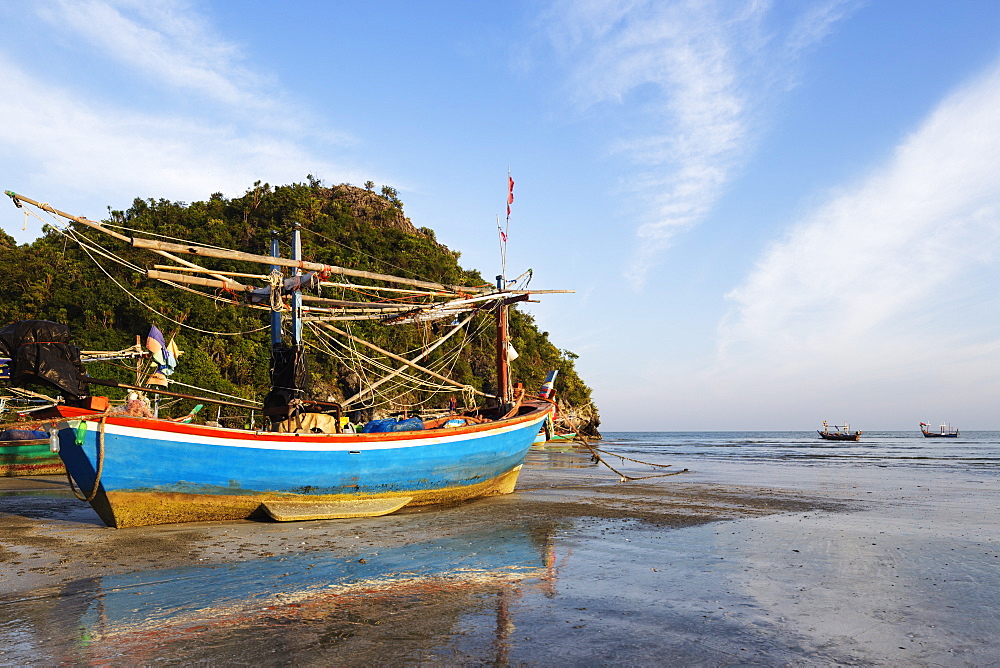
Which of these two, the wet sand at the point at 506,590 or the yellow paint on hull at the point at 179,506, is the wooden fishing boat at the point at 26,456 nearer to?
the wet sand at the point at 506,590

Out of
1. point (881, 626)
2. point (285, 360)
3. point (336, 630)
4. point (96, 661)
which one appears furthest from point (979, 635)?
point (285, 360)

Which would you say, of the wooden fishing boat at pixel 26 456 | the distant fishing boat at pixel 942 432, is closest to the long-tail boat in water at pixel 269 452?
the wooden fishing boat at pixel 26 456

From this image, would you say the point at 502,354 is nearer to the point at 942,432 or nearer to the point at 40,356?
the point at 40,356

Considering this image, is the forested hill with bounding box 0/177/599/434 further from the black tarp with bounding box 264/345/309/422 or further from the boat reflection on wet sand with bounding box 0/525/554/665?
the boat reflection on wet sand with bounding box 0/525/554/665

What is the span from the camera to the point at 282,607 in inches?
235

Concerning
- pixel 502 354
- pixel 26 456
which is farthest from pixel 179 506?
pixel 26 456

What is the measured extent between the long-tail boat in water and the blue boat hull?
0.02 m

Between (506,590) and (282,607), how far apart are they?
2357 millimetres

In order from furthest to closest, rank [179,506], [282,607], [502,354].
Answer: [502,354]
[179,506]
[282,607]

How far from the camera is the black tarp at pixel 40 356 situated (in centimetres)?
1017

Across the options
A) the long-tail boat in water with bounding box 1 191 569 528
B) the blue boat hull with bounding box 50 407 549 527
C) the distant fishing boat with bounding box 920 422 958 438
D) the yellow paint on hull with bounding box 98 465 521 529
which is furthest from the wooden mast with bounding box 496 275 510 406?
the distant fishing boat with bounding box 920 422 958 438

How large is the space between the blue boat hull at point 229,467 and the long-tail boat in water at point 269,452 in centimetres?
2

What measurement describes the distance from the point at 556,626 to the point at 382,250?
210 feet

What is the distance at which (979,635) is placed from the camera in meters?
5.48
